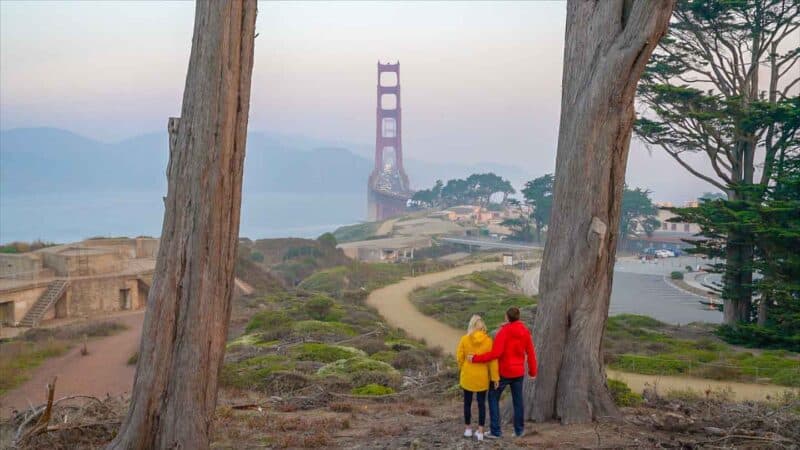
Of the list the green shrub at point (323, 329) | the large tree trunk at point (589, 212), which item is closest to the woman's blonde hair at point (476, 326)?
the large tree trunk at point (589, 212)

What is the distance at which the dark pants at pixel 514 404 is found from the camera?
257 inches

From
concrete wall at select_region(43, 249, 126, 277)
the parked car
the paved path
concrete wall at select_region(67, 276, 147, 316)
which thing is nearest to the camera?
concrete wall at select_region(67, 276, 147, 316)

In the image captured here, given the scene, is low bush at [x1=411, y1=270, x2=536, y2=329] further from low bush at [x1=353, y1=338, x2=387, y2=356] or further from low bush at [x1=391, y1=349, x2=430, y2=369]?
low bush at [x1=391, y1=349, x2=430, y2=369]

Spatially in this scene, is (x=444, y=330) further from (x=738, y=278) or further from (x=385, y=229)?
(x=385, y=229)

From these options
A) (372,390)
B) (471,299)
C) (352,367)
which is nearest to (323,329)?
(352,367)

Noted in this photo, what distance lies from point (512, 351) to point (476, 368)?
359 millimetres

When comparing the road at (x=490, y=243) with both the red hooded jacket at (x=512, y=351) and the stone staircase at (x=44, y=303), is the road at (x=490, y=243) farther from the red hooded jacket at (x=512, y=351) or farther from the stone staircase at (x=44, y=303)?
the red hooded jacket at (x=512, y=351)

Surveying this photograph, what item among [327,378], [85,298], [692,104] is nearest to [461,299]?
[692,104]

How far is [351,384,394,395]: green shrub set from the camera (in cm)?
1080

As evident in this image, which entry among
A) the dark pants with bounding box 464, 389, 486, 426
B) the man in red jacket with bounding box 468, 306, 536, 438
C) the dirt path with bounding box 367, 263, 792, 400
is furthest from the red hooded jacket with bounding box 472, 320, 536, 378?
the dirt path with bounding box 367, 263, 792, 400

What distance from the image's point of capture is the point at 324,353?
15664 mm

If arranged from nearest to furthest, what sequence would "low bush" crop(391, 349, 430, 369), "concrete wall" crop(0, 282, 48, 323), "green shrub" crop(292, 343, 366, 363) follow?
"low bush" crop(391, 349, 430, 369), "green shrub" crop(292, 343, 366, 363), "concrete wall" crop(0, 282, 48, 323)

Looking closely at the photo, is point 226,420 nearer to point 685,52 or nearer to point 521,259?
point 685,52

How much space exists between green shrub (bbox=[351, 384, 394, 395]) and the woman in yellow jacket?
4.35 metres
